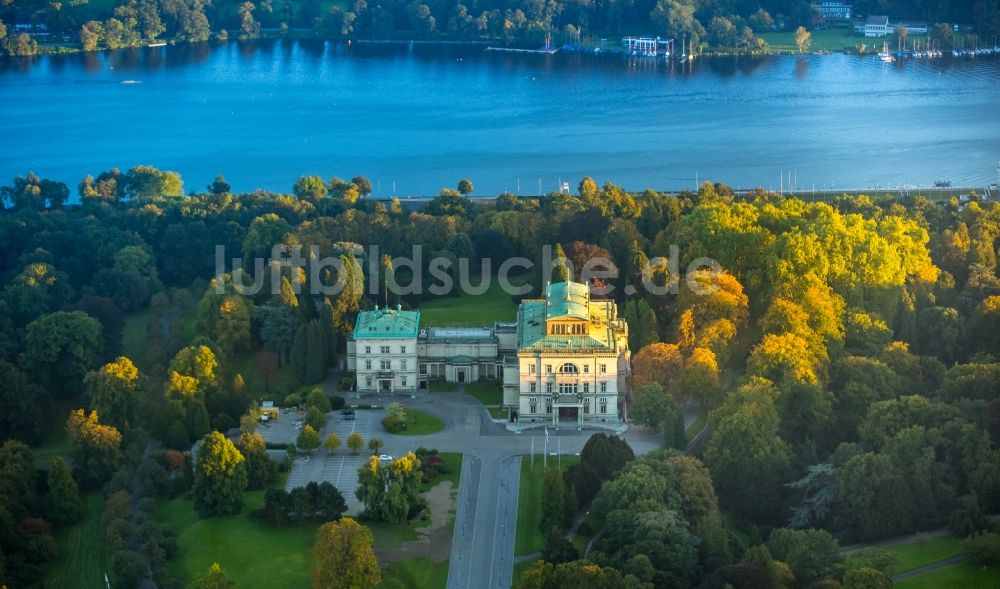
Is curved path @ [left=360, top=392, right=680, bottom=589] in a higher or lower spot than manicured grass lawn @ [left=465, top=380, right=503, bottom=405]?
lower

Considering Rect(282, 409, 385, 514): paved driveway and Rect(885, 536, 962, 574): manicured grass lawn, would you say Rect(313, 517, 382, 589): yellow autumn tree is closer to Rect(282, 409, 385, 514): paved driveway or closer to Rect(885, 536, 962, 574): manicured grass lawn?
Rect(282, 409, 385, 514): paved driveway

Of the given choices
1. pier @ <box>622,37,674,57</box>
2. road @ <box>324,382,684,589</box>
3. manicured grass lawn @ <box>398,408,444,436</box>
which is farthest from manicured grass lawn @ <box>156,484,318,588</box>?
pier @ <box>622,37,674,57</box>

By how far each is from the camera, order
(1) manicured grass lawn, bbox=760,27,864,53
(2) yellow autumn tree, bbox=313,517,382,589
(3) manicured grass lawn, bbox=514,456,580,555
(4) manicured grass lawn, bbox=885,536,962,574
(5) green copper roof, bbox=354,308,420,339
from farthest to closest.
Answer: (1) manicured grass lawn, bbox=760,27,864,53
(5) green copper roof, bbox=354,308,420,339
(3) manicured grass lawn, bbox=514,456,580,555
(4) manicured grass lawn, bbox=885,536,962,574
(2) yellow autumn tree, bbox=313,517,382,589

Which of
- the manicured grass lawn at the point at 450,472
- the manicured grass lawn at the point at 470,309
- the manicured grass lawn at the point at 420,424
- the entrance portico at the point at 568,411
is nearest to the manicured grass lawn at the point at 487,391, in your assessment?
the manicured grass lawn at the point at 420,424

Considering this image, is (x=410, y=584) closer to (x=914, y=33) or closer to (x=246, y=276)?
(x=246, y=276)

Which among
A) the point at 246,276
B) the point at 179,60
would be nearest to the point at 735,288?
the point at 246,276

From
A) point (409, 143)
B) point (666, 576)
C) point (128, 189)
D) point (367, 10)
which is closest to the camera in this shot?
point (666, 576)
